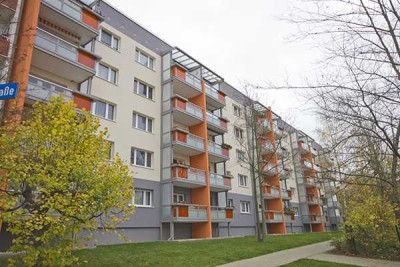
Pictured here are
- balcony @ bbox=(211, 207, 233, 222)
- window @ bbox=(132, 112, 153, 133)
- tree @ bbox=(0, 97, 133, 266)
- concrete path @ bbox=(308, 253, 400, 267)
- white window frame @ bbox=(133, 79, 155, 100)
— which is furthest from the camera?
balcony @ bbox=(211, 207, 233, 222)

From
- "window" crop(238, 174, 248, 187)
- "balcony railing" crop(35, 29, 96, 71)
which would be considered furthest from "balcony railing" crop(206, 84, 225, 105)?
"balcony railing" crop(35, 29, 96, 71)

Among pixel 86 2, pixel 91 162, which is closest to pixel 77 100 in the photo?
pixel 86 2

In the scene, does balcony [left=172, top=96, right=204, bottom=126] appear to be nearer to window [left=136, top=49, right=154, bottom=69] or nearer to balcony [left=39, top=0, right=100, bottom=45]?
window [left=136, top=49, right=154, bottom=69]

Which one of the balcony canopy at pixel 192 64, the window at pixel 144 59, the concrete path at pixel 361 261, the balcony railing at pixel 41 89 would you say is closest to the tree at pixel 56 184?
the balcony railing at pixel 41 89

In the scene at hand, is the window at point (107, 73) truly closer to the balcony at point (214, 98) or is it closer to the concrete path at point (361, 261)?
the balcony at point (214, 98)

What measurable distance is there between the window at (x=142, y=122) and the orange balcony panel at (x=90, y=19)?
20.2ft

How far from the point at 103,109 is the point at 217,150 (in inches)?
418

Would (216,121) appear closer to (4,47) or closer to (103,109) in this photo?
(103,109)

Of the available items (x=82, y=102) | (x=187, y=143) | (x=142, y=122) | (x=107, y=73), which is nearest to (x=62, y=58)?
(x=82, y=102)

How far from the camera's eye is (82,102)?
16047 millimetres

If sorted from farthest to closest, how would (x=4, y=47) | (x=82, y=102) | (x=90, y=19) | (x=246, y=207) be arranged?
(x=246, y=207)
(x=90, y=19)
(x=82, y=102)
(x=4, y=47)

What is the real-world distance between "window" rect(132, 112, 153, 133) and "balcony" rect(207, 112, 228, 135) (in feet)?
18.6

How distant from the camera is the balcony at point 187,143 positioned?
71.5 ft

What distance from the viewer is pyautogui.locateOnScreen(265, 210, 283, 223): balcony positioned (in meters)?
30.0
